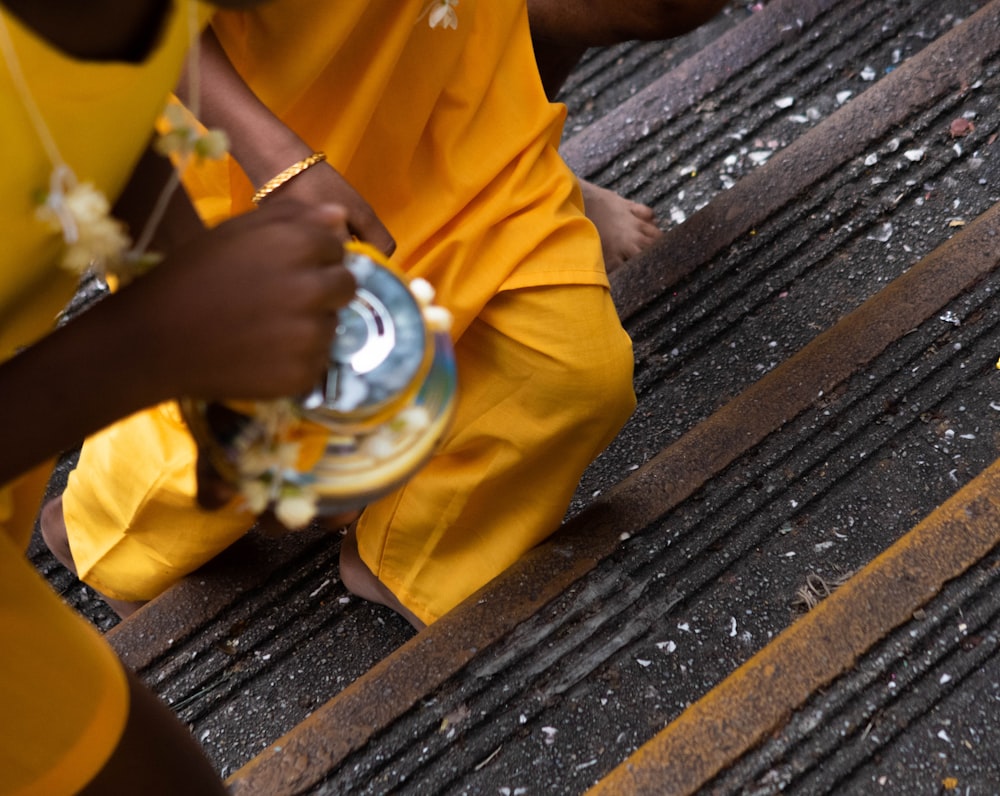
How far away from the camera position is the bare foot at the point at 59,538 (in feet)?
5.58

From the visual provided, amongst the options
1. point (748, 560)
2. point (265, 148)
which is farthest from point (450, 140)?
point (748, 560)

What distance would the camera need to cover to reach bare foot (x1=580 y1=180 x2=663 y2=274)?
190 cm

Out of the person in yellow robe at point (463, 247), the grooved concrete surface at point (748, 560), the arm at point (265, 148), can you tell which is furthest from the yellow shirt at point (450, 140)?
the grooved concrete surface at point (748, 560)

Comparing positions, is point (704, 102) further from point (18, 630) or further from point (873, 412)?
point (18, 630)

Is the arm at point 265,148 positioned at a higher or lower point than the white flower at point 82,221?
lower

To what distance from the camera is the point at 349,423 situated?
0.83 m

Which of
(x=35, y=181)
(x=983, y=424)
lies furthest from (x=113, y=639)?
(x=983, y=424)

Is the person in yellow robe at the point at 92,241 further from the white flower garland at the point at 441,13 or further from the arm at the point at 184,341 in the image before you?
the white flower garland at the point at 441,13

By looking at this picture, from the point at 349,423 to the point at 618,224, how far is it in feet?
3.85

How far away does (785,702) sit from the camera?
3.84 feet

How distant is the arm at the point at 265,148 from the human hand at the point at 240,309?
33cm

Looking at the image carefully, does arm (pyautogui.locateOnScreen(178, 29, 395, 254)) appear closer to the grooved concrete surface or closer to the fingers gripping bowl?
the fingers gripping bowl

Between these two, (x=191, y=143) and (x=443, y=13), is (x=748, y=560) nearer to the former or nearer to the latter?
(x=443, y=13)

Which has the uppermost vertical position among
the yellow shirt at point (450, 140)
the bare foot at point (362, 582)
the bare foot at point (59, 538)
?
the yellow shirt at point (450, 140)
